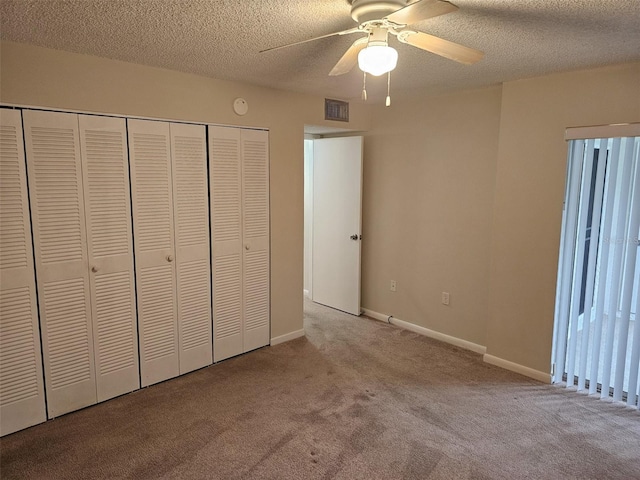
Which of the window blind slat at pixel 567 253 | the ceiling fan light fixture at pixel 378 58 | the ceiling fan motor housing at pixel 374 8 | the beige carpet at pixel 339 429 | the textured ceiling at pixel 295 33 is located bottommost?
the beige carpet at pixel 339 429

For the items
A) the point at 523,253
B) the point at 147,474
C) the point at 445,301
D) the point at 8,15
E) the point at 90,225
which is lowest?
the point at 147,474

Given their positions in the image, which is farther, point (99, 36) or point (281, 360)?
point (281, 360)

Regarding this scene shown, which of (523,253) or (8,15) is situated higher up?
(8,15)

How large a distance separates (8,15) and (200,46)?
87 centimetres

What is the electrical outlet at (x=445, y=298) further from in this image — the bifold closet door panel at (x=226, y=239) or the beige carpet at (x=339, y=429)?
the bifold closet door panel at (x=226, y=239)

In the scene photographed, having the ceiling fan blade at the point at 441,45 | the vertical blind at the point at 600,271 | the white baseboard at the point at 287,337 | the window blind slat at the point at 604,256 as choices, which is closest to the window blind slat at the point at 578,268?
the vertical blind at the point at 600,271

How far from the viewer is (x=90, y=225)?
2.61 m

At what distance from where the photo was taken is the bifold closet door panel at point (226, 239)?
3.20 meters

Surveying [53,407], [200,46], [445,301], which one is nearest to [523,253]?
[445,301]

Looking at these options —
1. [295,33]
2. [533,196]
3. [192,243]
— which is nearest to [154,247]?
[192,243]

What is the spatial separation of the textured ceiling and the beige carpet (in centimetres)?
223

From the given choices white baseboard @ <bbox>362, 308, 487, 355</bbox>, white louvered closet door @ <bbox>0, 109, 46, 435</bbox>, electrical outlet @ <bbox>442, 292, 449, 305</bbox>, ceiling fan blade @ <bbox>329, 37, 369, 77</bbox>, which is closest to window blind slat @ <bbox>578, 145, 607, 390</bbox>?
white baseboard @ <bbox>362, 308, 487, 355</bbox>

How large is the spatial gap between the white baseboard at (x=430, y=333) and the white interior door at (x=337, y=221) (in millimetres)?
212

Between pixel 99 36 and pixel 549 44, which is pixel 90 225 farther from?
pixel 549 44
